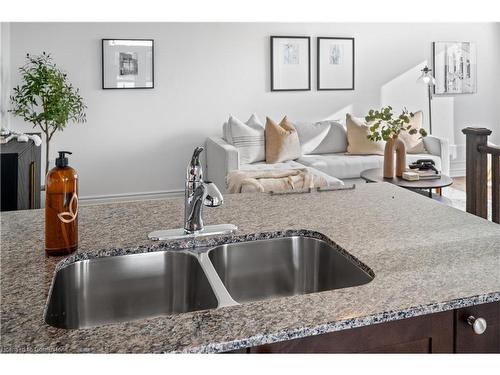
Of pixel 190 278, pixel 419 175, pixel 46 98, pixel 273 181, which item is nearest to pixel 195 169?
pixel 190 278

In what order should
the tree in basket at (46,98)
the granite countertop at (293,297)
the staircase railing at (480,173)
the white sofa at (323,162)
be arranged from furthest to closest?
the white sofa at (323,162) < the tree in basket at (46,98) < the staircase railing at (480,173) < the granite countertop at (293,297)

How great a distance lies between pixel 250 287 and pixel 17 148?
1.91 metres

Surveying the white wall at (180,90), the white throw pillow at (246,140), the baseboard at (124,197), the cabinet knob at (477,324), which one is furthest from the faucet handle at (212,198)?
the white wall at (180,90)

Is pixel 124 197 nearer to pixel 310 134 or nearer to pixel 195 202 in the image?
pixel 310 134

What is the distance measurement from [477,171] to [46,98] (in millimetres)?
4033

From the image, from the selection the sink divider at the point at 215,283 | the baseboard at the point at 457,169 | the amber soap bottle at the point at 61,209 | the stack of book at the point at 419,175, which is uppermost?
the baseboard at the point at 457,169

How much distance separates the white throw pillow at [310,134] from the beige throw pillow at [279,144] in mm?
239

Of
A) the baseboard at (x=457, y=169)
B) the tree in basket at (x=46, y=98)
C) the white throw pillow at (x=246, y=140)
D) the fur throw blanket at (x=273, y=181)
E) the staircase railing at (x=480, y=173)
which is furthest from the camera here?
the baseboard at (x=457, y=169)

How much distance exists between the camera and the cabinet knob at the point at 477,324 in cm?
92

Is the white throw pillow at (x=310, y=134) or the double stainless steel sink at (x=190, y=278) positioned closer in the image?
the double stainless steel sink at (x=190, y=278)

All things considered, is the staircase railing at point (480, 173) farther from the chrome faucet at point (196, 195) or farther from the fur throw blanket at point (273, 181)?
the fur throw blanket at point (273, 181)

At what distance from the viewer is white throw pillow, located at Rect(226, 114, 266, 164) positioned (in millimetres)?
4992

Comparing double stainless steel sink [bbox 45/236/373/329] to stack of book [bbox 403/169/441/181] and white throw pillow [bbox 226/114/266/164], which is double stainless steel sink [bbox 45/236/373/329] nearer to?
stack of book [bbox 403/169/441/181]

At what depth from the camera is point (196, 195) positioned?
4.19 ft
